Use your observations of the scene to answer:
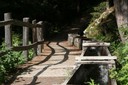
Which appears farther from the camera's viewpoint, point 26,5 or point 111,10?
point 26,5

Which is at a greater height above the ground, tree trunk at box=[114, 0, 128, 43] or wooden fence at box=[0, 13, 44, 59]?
→ tree trunk at box=[114, 0, 128, 43]

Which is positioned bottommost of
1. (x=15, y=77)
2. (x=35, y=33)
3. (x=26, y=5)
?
(x=15, y=77)

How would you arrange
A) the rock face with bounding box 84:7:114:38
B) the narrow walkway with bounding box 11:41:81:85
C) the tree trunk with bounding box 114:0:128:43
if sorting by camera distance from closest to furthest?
the narrow walkway with bounding box 11:41:81:85 < the tree trunk with bounding box 114:0:128:43 < the rock face with bounding box 84:7:114:38

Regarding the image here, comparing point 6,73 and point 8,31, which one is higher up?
point 8,31

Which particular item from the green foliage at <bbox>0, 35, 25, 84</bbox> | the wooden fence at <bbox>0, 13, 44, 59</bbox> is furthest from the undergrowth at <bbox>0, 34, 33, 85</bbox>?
the wooden fence at <bbox>0, 13, 44, 59</bbox>

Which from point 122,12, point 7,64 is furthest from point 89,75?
point 122,12

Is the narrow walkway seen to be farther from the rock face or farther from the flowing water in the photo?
the rock face

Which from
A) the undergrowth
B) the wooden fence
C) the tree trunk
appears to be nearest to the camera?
the undergrowth

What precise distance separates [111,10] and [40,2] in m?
7.85

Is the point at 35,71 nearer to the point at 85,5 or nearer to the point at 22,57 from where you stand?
the point at 22,57

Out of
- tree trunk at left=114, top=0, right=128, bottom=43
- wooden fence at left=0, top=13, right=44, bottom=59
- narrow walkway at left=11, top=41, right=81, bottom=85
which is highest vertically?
tree trunk at left=114, top=0, right=128, bottom=43

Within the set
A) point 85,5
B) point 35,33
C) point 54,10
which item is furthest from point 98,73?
point 85,5

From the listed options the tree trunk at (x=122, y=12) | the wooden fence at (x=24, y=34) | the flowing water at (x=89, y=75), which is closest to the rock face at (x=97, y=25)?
the wooden fence at (x=24, y=34)

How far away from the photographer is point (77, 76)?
21.5 feet
